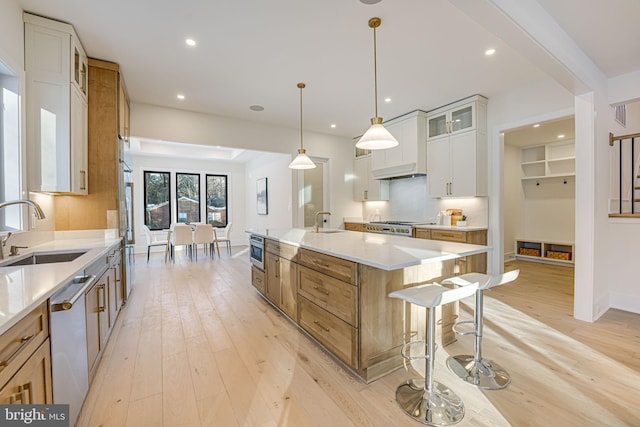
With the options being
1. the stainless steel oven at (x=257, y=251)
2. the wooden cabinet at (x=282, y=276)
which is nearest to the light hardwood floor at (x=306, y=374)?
the wooden cabinet at (x=282, y=276)

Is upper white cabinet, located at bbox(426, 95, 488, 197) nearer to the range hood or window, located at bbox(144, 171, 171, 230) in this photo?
the range hood

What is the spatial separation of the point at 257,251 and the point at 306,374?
1820mm

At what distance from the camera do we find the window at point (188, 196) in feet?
25.9

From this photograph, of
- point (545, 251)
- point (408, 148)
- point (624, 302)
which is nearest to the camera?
point (624, 302)

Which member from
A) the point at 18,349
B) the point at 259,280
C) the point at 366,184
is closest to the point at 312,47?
the point at 259,280

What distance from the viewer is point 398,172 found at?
5.02m

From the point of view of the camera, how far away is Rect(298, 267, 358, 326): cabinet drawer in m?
1.88

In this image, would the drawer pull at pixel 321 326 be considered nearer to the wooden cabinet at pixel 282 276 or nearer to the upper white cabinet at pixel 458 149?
the wooden cabinet at pixel 282 276

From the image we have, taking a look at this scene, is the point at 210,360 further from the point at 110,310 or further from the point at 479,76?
the point at 479,76

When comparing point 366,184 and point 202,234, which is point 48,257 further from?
point 366,184

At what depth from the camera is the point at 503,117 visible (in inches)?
156

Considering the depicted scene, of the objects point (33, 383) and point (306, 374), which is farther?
point (306, 374)

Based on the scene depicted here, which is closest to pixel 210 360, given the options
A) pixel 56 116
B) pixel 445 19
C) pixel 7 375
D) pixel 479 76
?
pixel 7 375

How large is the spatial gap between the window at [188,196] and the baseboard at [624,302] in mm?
8638
